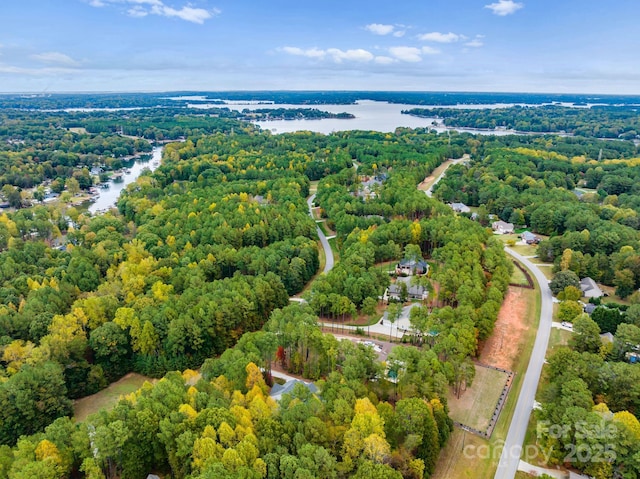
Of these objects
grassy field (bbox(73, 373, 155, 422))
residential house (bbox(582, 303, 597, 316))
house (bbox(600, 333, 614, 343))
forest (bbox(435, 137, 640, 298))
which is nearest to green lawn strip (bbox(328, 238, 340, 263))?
forest (bbox(435, 137, 640, 298))

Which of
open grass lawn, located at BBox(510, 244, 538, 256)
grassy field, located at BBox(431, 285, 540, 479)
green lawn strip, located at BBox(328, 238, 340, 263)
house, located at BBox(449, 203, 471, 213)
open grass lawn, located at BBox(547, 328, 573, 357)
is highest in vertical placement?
house, located at BBox(449, 203, 471, 213)

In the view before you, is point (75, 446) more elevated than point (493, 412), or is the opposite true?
point (75, 446)

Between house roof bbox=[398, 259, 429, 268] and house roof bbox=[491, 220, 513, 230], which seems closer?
house roof bbox=[398, 259, 429, 268]

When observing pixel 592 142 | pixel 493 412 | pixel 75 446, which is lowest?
pixel 493 412

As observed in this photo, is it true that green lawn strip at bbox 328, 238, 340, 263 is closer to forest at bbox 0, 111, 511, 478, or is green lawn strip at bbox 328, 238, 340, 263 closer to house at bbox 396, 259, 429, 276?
forest at bbox 0, 111, 511, 478

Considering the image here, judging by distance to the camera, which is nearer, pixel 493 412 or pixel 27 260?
pixel 493 412

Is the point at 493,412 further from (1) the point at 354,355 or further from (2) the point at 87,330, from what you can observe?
(2) the point at 87,330

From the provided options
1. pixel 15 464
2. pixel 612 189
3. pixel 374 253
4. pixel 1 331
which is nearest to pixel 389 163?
pixel 612 189

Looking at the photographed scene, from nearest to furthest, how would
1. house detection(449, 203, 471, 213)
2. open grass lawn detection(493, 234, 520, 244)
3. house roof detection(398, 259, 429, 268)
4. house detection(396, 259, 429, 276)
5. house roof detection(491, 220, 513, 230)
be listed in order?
house detection(396, 259, 429, 276), house roof detection(398, 259, 429, 268), open grass lawn detection(493, 234, 520, 244), house roof detection(491, 220, 513, 230), house detection(449, 203, 471, 213)
